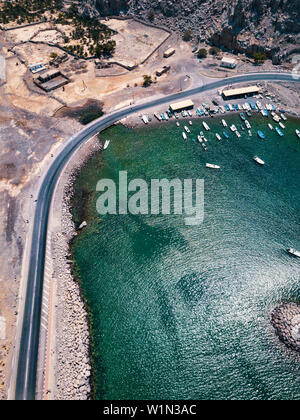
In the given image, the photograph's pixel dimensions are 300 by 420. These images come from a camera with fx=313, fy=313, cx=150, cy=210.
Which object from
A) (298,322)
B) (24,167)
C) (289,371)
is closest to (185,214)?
(298,322)

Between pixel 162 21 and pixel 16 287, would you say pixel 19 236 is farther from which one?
pixel 162 21

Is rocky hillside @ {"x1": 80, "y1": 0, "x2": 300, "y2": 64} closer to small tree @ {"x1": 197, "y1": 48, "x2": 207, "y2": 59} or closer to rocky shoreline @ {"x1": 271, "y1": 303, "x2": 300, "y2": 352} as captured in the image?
small tree @ {"x1": 197, "y1": 48, "x2": 207, "y2": 59}

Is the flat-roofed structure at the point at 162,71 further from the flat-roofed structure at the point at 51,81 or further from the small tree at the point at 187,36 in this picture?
the flat-roofed structure at the point at 51,81

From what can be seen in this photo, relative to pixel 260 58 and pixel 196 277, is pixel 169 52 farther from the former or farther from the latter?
pixel 196 277

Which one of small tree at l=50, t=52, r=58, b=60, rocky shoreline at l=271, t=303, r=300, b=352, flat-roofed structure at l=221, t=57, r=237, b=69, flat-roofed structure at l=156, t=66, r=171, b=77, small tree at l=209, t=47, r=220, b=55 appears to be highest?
small tree at l=209, t=47, r=220, b=55

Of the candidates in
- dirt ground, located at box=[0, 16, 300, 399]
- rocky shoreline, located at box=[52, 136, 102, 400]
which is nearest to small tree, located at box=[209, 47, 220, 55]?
dirt ground, located at box=[0, 16, 300, 399]

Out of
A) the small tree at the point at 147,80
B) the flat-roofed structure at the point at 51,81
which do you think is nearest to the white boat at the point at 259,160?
the small tree at the point at 147,80

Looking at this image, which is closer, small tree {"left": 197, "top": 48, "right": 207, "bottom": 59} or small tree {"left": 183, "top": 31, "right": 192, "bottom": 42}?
small tree {"left": 197, "top": 48, "right": 207, "bottom": 59}

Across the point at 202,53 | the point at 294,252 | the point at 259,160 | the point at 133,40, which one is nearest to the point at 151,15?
the point at 133,40
